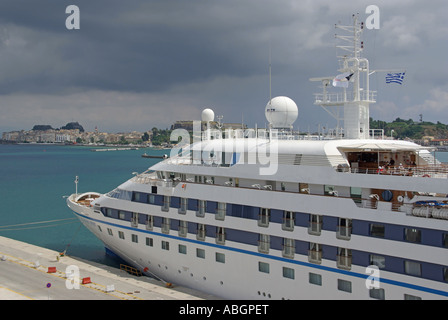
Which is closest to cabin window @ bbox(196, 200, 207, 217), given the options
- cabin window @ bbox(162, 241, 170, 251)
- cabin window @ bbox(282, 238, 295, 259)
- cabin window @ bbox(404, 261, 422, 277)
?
cabin window @ bbox(162, 241, 170, 251)

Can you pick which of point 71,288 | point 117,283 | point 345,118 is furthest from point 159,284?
point 345,118

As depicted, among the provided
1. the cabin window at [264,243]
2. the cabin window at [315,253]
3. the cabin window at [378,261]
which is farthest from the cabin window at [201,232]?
the cabin window at [378,261]

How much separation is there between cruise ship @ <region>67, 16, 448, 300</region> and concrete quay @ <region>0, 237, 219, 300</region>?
0.95 metres

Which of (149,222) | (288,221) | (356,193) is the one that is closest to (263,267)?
(288,221)

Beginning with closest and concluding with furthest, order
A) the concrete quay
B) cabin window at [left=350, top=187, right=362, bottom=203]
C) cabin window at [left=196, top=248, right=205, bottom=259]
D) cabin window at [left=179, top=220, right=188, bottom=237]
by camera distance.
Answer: cabin window at [left=350, top=187, right=362, bottom=203]
the concrete quay
cabin window at [left=196, top=248, right=205, bottom=259]
cabin window at [left=179, top=220, right=188, bottom=237]

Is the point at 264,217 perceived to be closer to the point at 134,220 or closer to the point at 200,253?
the point at 200,253

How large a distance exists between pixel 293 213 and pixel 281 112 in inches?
279

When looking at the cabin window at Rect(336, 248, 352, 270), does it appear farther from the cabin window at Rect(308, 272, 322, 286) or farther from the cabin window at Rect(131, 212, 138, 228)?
the cabin window at Rect(131, 212, 138, 228)

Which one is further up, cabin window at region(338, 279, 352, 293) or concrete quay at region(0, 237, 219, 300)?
cabin window at region(338, 279, 352, 293)

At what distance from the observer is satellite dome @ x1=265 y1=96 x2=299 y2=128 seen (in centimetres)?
2144

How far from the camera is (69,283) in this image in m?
19.9
